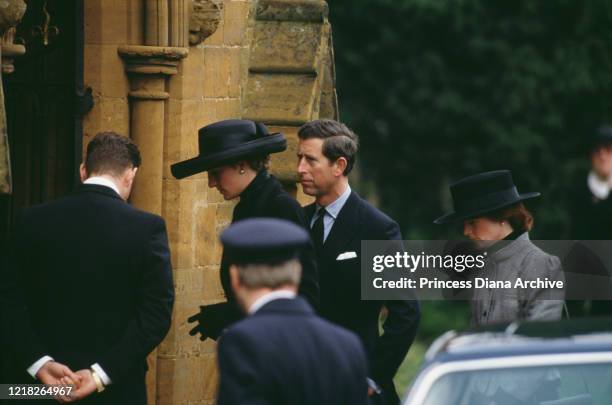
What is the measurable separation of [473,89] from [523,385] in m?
23.7

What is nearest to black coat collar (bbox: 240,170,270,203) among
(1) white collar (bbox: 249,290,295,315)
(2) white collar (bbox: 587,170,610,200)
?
(1) white collar (bbox: 249,290,295,315)

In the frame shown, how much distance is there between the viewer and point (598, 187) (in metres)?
10.8

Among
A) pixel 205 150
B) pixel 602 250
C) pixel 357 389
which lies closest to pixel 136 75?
pixel 205 150

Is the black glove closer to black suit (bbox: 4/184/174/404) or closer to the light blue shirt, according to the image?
black suit (bbox: 4/184/174/404)

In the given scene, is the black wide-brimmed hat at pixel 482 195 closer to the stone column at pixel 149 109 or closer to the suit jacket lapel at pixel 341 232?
the suit jacket lapel at pixel 341 232

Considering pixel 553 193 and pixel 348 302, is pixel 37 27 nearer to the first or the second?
pixel 348 302

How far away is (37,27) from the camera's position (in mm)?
9570

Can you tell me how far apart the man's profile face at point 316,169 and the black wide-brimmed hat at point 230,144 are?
0.12 meters

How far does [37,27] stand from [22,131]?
1.89 ft

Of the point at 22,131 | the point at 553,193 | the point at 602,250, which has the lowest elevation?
the point at 553,193

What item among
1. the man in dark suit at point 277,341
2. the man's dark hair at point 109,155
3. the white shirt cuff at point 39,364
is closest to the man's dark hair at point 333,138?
the man's dark hair at point 109,155

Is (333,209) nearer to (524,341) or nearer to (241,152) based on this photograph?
(241,152)

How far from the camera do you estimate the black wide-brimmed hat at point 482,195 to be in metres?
7.94

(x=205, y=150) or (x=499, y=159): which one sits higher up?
(x=205, y=150)
